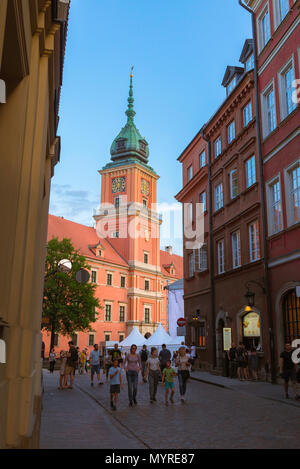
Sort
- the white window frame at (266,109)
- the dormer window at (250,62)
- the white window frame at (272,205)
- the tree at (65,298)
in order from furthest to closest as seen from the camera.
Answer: the tree at (65,298) → the dormer window at (250,62) → the white window frame at (266,109) → the white window frame at (272,205)

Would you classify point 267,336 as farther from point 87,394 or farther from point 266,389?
point 87,394

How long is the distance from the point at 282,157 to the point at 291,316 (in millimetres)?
6448

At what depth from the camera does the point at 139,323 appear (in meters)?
68.6

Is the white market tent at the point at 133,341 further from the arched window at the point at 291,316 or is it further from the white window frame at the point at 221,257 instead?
the arched window at the point at 291,316

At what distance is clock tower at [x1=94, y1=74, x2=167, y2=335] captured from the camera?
70.4 meters

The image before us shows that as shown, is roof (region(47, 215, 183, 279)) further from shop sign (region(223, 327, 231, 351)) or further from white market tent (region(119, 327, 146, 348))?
shop sign (region(223, 327, 231, 351))

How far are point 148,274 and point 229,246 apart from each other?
49.7 metres

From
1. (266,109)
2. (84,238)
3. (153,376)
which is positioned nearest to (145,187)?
(84,238)

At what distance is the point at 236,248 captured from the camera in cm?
2417

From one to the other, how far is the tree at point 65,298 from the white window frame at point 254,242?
970 inches

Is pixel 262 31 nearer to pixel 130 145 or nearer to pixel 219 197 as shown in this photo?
pixel 219 197

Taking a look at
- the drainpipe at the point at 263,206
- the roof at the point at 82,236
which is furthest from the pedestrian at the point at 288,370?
the roof at the point at 82,236

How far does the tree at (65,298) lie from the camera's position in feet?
142

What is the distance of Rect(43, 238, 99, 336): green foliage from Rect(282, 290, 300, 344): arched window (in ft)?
92.8
